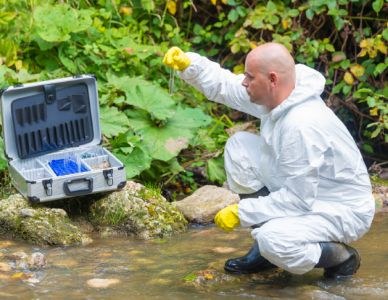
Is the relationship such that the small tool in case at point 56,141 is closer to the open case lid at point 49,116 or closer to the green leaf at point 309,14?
the open case lid at point 49,116

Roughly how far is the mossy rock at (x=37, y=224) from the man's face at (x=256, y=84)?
1.40 metres

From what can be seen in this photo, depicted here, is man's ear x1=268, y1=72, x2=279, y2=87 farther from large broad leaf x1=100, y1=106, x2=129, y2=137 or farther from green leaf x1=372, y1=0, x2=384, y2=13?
green leaf x1=372, y1=0, x2=384, y2=13

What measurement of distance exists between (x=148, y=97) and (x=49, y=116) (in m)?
0.85

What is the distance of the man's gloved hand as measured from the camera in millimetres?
4363

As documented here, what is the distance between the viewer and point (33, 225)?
5.01 meters

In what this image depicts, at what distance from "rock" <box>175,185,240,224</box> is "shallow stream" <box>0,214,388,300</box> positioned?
11.8 inches

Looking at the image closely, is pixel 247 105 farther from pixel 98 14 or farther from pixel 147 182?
pixel 98 14

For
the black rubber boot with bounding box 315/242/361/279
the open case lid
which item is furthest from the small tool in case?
the black rubber boot with bounding box 315/242/361/279

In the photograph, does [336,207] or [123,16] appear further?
[123,16]

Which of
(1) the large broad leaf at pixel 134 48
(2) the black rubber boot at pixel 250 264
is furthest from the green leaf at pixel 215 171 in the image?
(2) the black rubber boot at pixel 250 264

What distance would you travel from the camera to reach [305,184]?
3.97 metres

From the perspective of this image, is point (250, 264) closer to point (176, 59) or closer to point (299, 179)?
point (299, 179)

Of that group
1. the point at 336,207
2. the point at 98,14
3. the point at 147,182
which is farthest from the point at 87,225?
the point at 98,14

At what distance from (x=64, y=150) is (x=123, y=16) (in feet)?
6.38
